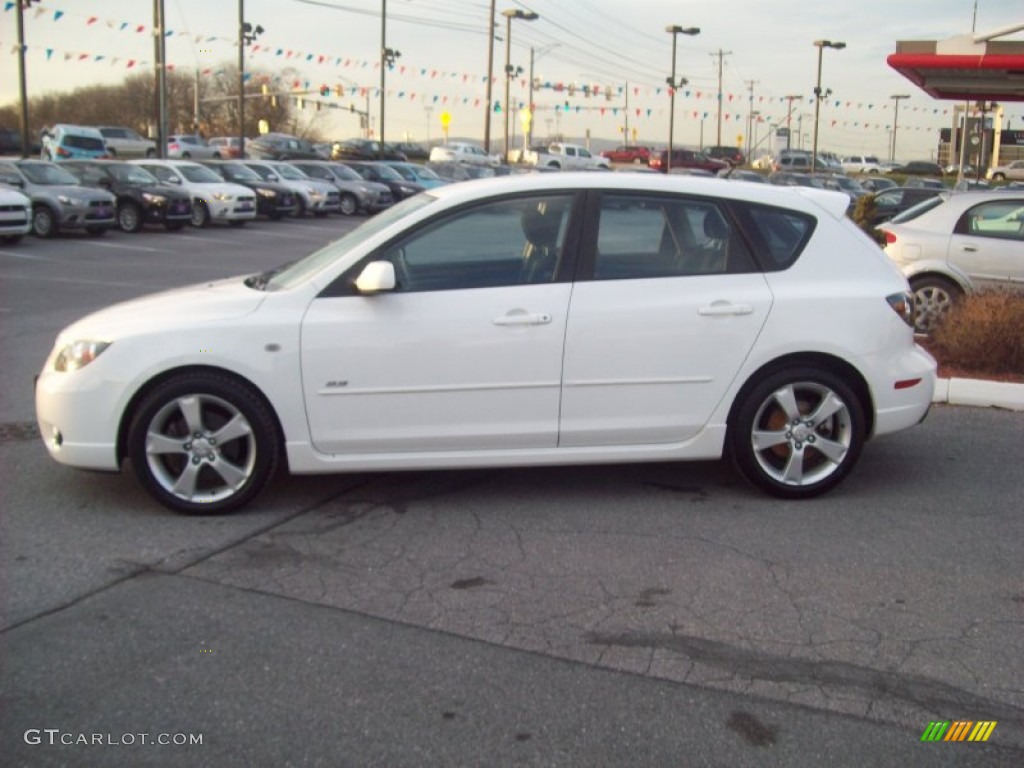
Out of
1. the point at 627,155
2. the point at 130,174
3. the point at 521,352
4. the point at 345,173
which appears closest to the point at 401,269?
the point at 521,352

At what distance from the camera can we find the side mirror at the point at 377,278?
17.2 feet

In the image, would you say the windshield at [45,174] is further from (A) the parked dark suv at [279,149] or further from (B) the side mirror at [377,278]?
(A) the parked dark suv at [279,149]

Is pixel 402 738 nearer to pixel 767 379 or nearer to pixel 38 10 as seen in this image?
pixel 767 379

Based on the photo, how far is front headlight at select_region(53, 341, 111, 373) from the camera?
5359 millimetres

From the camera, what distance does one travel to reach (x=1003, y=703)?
367 cm

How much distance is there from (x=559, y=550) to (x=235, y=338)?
1.83 metres

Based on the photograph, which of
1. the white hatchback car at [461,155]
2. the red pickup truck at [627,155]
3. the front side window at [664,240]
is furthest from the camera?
the red pickup truck at [627,155]

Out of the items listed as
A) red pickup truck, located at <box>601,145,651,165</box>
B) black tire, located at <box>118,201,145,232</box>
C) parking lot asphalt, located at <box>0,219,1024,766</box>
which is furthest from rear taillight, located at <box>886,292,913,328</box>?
red pickup truck, located at <box>601,145,651,165</box>

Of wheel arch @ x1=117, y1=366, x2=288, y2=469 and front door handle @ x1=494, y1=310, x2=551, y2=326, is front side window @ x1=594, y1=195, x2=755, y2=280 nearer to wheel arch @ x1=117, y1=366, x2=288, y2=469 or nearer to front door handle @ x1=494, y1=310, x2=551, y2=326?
front door handle @ x1=494, y1=310, x2=551, y2=326

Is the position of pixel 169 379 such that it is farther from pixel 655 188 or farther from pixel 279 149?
pixel 279 149

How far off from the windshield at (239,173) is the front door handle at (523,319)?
27052 millimetres

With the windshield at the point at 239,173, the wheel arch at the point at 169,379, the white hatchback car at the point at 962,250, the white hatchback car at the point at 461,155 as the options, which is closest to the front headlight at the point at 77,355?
the wheel arch at the point at 169,379

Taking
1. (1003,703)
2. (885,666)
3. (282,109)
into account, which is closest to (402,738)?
(885,666)

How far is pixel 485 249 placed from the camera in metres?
5.55
